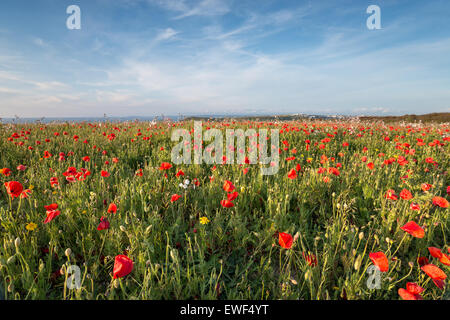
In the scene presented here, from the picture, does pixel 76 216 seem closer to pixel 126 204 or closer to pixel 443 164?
pixel 126 204

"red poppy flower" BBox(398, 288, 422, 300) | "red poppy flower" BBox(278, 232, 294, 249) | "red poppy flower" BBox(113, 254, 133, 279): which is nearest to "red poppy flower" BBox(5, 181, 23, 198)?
"red poppy flower" BBox(113, 254, 133, 279)

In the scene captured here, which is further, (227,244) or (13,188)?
(227,244)

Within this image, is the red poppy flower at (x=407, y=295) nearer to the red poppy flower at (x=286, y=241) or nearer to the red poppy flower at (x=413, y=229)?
the red poppy flower at (x=413, y=229)

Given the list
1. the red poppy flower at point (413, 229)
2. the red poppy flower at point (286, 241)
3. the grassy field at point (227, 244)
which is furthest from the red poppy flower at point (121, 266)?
Result: the red poppy flower at point (413, 229)

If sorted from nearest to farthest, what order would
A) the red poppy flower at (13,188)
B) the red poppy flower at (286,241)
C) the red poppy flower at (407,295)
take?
the red poppy flower at (407,295) < the red poppy flower at (286,241) < the red poppy flower at (13,188)

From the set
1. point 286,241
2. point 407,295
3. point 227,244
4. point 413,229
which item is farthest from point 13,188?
point 413,229

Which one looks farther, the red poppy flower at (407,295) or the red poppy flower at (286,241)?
the red poppy flower at (286,241)

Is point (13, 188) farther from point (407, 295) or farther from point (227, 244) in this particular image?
point (407, 295)

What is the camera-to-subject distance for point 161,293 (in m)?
1.38

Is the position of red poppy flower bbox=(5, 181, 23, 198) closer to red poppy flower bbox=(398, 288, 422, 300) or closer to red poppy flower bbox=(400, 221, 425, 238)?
red poppy flower bbox=(398, 288, 422, 300)
